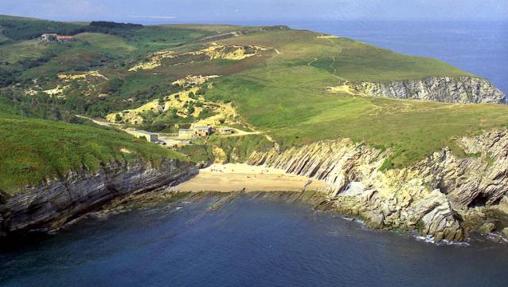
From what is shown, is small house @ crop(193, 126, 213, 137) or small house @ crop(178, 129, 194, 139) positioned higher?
small house @ crop(193, 126, 213, 137)

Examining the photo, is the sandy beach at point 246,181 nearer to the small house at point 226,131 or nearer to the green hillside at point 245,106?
the green hillside at point 245,106

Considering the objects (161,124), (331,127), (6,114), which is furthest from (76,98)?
(331,127)

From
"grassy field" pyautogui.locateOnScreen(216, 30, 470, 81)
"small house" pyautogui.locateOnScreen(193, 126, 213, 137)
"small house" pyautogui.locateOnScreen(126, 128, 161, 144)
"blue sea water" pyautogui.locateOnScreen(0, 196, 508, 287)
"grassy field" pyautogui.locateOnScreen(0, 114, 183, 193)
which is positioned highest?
"grassy field" pyautogui.locateOnScreen(216, 30, 470, 81)

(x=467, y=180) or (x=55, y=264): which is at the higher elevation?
(x=467, y=180)

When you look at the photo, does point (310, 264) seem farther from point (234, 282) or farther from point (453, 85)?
point (453, 85)

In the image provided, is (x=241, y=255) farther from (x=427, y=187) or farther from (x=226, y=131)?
(x=226, y=131)

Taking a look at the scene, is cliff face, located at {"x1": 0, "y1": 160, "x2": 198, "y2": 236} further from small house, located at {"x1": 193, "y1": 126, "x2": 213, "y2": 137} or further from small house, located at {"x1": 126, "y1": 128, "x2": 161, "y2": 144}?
small house, located at {"x1": 193, "y1": 126, "x2": 213, "y2": 137}

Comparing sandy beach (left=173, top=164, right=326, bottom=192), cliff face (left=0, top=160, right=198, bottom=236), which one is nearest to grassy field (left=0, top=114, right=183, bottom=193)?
cliff face (left=0, top=160, right=198, bottom=236)
